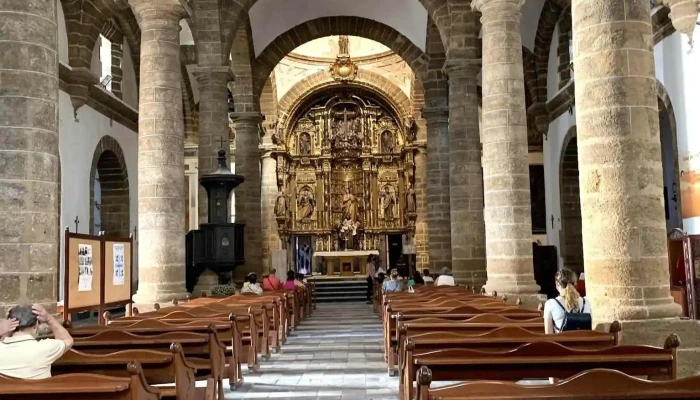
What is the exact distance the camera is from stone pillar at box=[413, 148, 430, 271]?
3005cm

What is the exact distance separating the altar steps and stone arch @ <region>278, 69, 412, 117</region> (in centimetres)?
931

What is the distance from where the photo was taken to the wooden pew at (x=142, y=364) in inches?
196

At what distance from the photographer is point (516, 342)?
18.5 ft

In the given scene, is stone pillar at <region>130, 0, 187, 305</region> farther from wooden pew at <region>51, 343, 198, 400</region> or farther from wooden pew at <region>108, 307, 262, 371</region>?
wooden pew at <region>51, 343, 198, 400</region>

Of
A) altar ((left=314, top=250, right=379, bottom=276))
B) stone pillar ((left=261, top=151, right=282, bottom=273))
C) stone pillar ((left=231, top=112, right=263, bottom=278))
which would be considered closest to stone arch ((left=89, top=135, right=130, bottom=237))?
stone pillar ((left=231, top=112, right=263, bottom=278))

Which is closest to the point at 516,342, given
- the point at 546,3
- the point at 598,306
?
the point at 598,306

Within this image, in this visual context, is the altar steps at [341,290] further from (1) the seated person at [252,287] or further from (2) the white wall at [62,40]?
(2) the white wall at [62,40]

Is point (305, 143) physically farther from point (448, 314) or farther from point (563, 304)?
point (563, 304)

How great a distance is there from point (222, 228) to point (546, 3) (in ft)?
36.6

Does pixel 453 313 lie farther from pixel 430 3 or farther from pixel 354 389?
pixel 430 3

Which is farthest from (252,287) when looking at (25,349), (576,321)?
(25,349)

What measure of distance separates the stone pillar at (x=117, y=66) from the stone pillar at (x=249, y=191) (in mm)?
3500

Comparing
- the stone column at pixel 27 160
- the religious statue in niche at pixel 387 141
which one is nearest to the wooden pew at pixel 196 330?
the stone column at pixel 27 160

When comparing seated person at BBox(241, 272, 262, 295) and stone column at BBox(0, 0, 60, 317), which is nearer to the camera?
stone column at BBox(0, 0, 60, 317)
